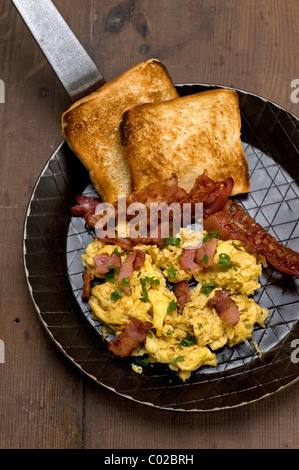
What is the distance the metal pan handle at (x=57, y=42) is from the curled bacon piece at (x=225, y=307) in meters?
1.59

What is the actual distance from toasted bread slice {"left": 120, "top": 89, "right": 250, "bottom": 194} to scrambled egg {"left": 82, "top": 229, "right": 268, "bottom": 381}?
1.42 ft

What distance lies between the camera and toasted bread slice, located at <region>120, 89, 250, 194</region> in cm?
325

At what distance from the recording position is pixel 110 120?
3.39 metres

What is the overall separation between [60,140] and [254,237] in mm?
1481

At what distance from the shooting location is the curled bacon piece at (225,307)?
3.00 metres

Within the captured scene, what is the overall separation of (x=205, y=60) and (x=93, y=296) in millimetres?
1865

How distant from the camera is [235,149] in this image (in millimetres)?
3365

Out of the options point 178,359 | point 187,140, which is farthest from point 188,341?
point 187,140

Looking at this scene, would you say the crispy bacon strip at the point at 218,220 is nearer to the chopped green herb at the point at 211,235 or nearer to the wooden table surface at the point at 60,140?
the chopped green herb at the point at 211,235
